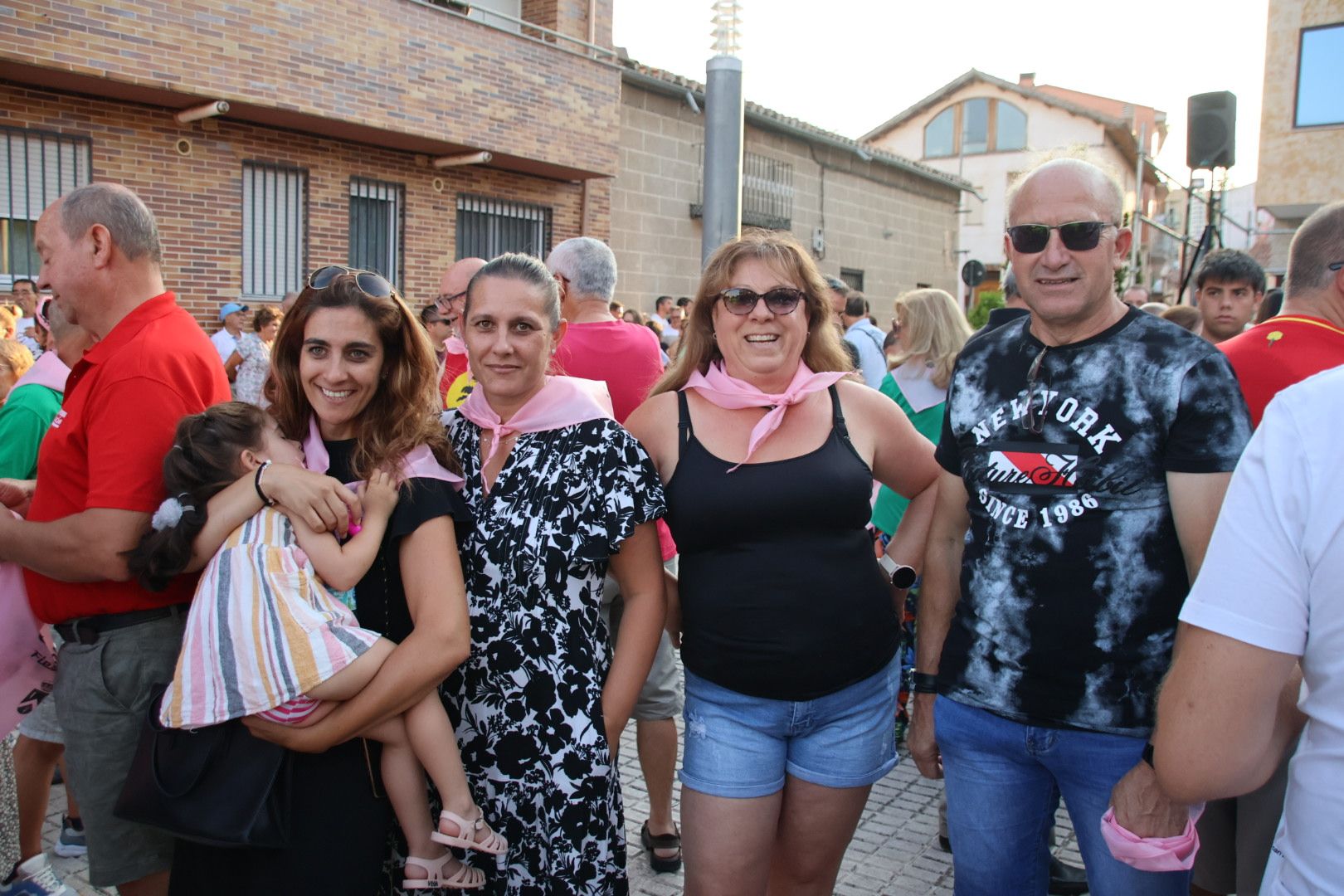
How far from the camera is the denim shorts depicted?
257 centimetres

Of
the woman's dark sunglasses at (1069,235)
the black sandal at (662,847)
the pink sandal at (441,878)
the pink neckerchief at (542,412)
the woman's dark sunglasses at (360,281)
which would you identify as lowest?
the black sandal at (662,847)

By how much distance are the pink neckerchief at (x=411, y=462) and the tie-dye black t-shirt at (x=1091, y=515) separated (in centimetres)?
128

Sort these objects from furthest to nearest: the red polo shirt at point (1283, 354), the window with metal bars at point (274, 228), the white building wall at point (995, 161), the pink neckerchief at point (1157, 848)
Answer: the white building wall at point (995, 161) → the window with metal bars at point (274, 228) → the red polo shirt at point (1283, 354) → the pink neckerchief at point (1157, 848)

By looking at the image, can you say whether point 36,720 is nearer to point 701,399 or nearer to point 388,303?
point 388,303

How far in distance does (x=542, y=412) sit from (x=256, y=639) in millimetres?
855

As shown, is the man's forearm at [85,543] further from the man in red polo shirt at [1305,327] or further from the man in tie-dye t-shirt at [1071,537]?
the man in red polo shirt at [1305,327]

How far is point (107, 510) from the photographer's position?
97.5 inches

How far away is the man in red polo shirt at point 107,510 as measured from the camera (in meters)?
2.51

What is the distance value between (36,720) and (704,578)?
8.41 feet

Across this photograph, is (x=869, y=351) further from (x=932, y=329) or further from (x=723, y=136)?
(x=932, y=329)

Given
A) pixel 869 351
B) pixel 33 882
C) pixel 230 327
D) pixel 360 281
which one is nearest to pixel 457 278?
pixel 360 281

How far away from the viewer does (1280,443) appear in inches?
56.1

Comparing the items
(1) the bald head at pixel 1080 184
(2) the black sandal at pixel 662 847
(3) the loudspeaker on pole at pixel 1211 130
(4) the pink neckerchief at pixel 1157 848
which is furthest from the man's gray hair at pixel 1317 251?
(3) the loudspeaker on pole at pixel 1211 130

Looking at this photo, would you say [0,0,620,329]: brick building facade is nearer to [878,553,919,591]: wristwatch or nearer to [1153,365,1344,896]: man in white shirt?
[878,553,919,591]: wristwatch
